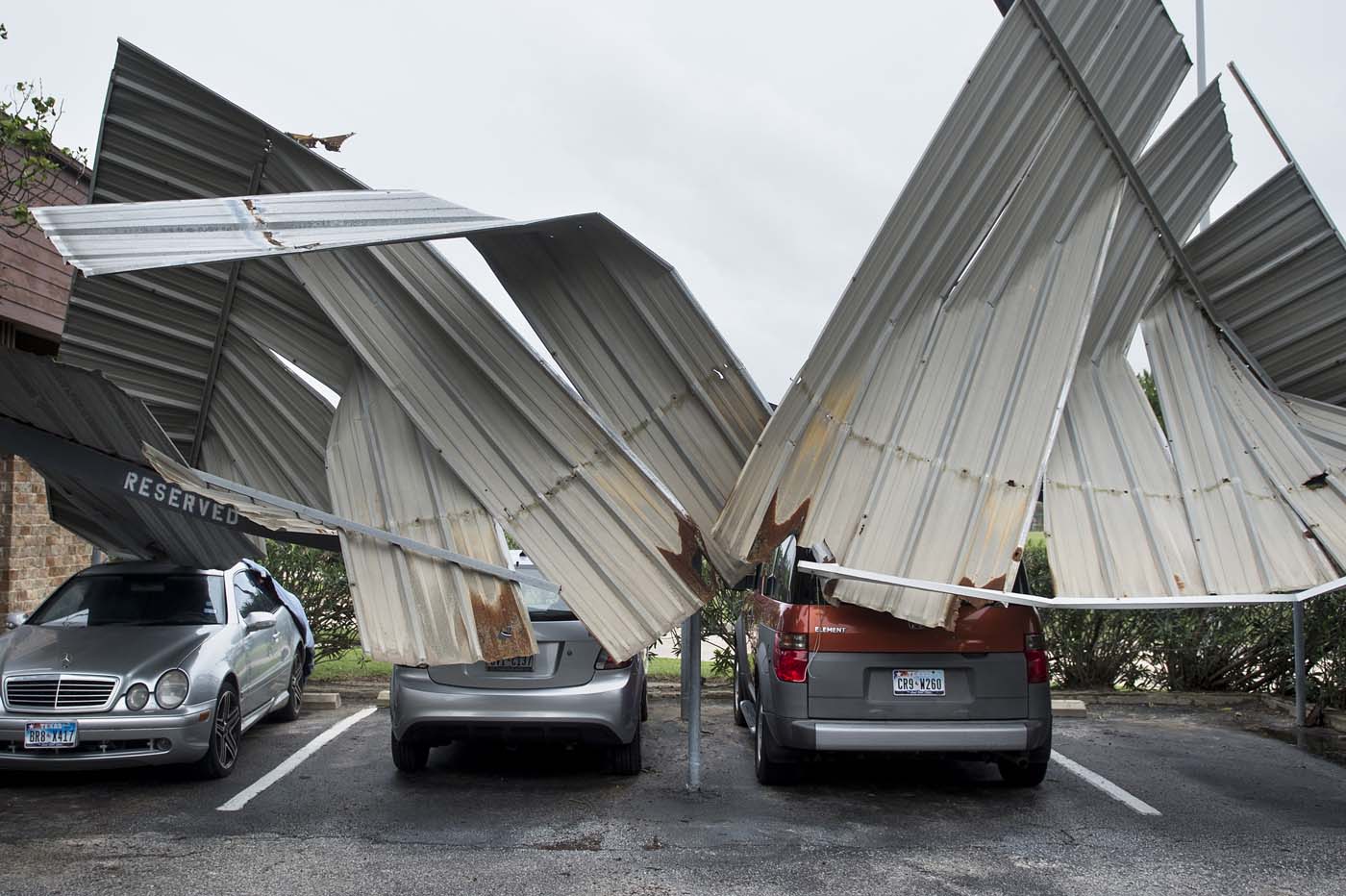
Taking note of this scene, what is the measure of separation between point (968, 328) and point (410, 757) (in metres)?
4.78

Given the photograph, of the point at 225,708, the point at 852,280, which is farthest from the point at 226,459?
the point at 852,280

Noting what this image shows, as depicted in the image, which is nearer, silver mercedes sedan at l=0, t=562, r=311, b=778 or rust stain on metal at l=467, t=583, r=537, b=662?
rust stain on metal at l=467, t=583, r=537, b=662

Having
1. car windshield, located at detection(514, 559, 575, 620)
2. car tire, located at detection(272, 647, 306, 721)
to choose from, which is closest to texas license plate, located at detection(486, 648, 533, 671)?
car windshield, located at detection(514, 559, 575, 620)

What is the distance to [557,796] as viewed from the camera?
7.45 m

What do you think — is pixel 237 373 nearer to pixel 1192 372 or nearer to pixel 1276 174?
pixel 1192 372

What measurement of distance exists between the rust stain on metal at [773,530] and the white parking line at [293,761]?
3.63 metres

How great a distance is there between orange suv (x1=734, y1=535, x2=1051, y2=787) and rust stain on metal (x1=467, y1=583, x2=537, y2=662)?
6.20ft

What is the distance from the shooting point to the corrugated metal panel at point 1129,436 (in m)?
5.72

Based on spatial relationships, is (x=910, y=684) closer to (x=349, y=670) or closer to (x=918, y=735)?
(x=918, y=735)

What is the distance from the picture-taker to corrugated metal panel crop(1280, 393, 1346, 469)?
6.40m

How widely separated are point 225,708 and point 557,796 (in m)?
2.47

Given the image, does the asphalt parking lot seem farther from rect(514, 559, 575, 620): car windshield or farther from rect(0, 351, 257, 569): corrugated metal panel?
rect(0, 351, 257, 569): corrugated metal panel

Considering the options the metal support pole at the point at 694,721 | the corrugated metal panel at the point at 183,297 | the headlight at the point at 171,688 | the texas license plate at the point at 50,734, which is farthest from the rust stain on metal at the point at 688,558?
the texas license plate at the point at 50,734

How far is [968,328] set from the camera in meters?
6.18
